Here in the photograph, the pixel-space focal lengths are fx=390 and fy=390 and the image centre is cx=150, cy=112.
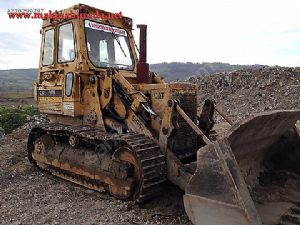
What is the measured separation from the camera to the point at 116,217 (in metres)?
5.70

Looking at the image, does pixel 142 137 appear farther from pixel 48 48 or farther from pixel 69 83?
pixel 48 48

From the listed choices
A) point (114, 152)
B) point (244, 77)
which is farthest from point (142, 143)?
point (244, 77)

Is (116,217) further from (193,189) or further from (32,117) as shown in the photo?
(32,117)

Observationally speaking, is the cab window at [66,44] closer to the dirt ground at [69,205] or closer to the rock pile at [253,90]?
the dirt ground at [69,205]

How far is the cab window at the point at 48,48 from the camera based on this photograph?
824 cm

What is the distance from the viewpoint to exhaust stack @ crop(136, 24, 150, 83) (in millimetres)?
6797

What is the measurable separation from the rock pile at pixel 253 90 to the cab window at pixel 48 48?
1096 cm

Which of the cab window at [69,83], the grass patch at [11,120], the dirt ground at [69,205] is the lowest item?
the dirt ground at [69,205]

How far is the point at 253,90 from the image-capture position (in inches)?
800

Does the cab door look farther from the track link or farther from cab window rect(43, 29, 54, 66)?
the track link

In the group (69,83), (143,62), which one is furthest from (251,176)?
(69,83)

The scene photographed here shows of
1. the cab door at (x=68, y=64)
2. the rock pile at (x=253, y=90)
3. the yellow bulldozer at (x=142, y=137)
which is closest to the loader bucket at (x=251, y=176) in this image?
the yellow bulldozer at (x=142, y=137)

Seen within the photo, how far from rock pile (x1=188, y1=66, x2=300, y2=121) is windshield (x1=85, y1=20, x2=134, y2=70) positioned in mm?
10247

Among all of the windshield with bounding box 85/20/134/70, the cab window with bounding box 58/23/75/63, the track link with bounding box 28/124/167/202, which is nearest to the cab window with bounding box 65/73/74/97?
the cab window with bounding box 58/23/75/63
